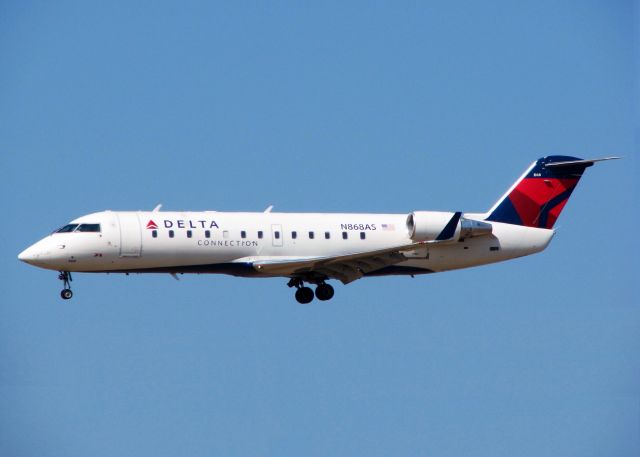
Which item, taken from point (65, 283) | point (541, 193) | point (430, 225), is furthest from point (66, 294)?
point (541, 193)

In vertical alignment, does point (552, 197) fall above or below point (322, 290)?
above

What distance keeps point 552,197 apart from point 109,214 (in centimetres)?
1559

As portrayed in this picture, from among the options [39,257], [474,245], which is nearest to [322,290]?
[474,245]

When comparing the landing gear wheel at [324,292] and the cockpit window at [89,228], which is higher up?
the cockpit window at [89,228]

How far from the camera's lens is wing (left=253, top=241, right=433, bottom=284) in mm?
42688

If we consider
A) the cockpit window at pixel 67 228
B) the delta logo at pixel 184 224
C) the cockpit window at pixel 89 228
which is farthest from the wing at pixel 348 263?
the cockpit window at pixel 67 228

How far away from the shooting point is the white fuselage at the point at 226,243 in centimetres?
4178

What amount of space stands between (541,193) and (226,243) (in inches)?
466

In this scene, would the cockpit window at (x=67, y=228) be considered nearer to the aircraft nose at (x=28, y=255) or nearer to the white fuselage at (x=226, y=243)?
the white fuselage at (x=226, y=243)

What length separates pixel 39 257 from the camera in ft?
137

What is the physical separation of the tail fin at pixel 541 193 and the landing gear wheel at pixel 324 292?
6331 millimetres

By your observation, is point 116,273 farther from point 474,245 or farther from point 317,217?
point 474,245

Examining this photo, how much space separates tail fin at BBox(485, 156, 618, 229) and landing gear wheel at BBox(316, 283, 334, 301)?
20.8ft

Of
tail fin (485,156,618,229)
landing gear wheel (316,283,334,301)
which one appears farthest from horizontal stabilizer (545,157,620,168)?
landing gear wheel (316,283,334,301)
